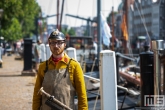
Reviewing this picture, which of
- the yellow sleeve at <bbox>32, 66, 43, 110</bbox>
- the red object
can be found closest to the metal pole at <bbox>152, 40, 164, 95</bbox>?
the yellow sleeve at <bbox>32, 66, 43, 110</bbox>

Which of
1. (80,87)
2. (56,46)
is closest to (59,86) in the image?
(80,87)

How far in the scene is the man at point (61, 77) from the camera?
14.8 ft

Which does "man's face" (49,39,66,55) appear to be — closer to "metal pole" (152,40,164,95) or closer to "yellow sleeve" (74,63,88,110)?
"yellow sleeve" (74,63,88,110)

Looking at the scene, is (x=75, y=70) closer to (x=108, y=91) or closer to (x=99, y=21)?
(x=108, y=91)

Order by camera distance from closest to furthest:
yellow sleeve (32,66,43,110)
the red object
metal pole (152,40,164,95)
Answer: yellow sleeve (32,66,43,110), metal pole (152,40,164,95), the red object

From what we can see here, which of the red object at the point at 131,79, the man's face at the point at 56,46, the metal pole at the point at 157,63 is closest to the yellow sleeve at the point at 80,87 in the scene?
the man's face at the point at 56,46

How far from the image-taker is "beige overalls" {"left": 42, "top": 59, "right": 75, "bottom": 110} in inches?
177

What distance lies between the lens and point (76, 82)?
454 cm

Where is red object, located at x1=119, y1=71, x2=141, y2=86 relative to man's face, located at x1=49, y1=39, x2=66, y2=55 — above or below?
below

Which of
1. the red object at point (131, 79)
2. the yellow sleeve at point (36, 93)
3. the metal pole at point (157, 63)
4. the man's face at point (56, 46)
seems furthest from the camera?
the red object at point (131, 79)

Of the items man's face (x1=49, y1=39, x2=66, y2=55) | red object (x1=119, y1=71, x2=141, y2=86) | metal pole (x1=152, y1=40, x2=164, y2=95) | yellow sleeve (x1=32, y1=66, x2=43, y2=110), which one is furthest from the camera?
red object (x1=119, y1=71, x2=141, y2=86)

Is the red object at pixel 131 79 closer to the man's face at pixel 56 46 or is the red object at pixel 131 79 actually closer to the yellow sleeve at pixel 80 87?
the yellow sleeve at pixel 80 87

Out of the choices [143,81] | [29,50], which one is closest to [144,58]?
[143,81]

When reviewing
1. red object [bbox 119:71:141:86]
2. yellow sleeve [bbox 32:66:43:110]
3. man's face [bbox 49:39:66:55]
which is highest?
man's face [bbox 49:39:66:55]
